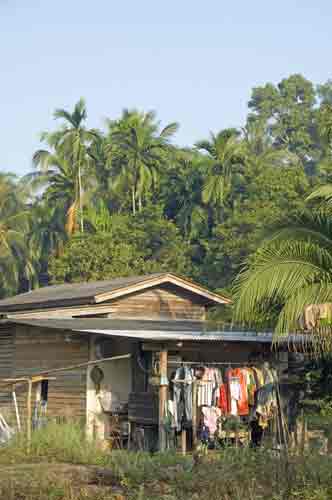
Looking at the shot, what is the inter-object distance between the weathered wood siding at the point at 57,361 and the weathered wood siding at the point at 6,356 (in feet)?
0.89

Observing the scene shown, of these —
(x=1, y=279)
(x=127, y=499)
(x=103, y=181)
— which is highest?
(x=103, y=181)

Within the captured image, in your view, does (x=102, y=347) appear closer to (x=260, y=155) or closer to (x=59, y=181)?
(x=59, y=181)

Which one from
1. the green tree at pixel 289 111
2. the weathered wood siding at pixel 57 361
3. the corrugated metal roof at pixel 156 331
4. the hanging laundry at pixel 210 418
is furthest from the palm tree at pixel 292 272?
the green tree at pixel 289 111

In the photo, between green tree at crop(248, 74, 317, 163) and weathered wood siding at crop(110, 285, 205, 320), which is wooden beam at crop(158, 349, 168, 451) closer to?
weathered wood siding at crop(110, 285, 205, 320)

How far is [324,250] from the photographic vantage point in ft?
47.5

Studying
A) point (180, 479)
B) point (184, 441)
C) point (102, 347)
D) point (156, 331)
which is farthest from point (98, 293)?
point (180, 479)

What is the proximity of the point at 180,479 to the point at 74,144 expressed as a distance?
123 feet

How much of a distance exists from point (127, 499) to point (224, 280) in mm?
30006

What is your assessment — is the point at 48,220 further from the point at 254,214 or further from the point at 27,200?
the point at 254,214

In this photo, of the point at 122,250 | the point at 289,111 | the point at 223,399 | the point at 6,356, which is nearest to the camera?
the point at 223,399

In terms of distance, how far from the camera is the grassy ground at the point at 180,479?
33.2ft

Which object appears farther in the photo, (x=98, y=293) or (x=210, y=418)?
(x=98, y=293)

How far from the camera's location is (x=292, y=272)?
14.3 m

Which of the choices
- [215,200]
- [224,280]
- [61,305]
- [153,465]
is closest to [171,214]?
[215,200]
